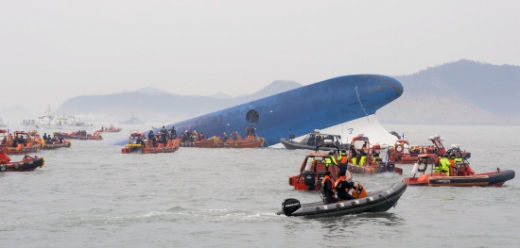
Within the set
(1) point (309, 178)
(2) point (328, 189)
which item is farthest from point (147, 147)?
(2) point (328, 189)

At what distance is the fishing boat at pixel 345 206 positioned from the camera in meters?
22.5

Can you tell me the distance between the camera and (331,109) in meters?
63.8

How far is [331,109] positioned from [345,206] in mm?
41457

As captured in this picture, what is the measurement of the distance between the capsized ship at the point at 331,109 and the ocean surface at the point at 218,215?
2495 centimetres

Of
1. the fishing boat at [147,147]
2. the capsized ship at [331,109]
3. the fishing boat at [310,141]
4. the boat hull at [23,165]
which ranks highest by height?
the capsized ship at [331,109]

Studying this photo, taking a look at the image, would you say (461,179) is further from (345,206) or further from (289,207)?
(289,207)

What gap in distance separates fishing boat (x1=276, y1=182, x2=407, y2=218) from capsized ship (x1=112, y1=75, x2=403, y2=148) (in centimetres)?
3770

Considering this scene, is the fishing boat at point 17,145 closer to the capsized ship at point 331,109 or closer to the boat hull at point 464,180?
the capsized ship at point 331,109

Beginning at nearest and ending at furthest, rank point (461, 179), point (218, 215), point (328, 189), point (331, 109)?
1. point (328, 189)
2. point (218, 215)
3. point (461, 179)
4. point (331, 109)


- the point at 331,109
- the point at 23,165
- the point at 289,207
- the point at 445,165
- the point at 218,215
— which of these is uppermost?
the point at 331,109

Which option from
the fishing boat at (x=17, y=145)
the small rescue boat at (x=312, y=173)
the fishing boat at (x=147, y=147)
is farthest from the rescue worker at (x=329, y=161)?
the fishing boat at (x=17, y=145)

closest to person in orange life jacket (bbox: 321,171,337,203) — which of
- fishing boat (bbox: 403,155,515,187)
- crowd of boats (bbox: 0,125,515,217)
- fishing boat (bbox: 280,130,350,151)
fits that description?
crowd of boats (bbox: 0,125,515,217)

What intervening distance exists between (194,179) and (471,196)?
47.2 feet

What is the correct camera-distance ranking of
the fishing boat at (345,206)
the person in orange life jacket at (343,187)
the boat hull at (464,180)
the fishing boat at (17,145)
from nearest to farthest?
the fishing boat at (345,206), the person in orange life jacket at (343,187), the boat hull at (464,180), the fishing boat at (17,145)
